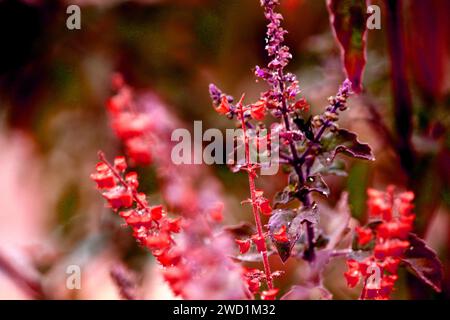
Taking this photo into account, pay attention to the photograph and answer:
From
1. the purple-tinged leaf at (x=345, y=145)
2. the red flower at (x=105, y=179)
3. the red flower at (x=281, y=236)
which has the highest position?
the purple-tinged leaf at (x=345, y=145)

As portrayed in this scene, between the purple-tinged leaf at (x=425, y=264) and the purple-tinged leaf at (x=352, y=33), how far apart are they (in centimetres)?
11

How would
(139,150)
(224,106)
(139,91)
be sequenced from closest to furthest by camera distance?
(224,106)
(139,150)
(139,91)

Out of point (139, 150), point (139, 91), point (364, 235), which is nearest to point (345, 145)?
point (364, 235)

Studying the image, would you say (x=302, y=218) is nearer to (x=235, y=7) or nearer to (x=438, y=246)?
(x=438, y=246)

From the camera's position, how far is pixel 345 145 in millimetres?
373

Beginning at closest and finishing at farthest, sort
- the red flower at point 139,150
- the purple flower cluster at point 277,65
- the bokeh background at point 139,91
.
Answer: the purple flower cluster at point 277,65
the red flower at point 139,150
the bokeh background at point 139,91

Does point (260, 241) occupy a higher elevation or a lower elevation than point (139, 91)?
lower

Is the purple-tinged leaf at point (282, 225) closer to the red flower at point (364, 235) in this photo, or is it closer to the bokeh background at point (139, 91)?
the red flower at point (364, 235)

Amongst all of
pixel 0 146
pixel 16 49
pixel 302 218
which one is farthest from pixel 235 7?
pixel 302 218

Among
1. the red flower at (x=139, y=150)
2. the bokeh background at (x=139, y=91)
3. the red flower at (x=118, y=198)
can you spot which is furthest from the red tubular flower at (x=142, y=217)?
the bokeh background at (x=139, y=91)

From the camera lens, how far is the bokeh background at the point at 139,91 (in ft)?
2.11

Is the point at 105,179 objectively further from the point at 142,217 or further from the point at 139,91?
the point at 139,91

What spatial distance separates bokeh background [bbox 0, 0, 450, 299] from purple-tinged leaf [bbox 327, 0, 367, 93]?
18cm

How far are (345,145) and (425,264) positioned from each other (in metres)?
0.10
